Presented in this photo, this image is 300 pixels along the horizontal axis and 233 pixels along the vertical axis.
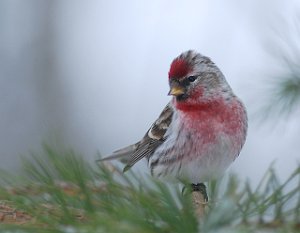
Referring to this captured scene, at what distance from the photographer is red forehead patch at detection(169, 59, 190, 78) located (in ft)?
8.49

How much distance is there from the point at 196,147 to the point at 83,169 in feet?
4.27

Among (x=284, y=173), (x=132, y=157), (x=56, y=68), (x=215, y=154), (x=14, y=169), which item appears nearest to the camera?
(x=14, y=169)

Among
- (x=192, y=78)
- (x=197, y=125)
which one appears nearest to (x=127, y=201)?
(x=197, y=125)

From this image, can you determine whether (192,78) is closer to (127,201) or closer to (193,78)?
(193,78)

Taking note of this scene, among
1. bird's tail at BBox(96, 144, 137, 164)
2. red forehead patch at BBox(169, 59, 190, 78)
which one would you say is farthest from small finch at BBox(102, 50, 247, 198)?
bird's tail at BBox(96, 144, 137, 164)

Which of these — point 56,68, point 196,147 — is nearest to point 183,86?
point 196,147

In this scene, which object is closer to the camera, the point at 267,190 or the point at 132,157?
the point at 267,190

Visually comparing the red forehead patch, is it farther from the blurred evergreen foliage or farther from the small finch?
the blurred evergreen foliage

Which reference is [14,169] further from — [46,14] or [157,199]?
Result: [46,14]

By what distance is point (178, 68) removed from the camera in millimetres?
2594

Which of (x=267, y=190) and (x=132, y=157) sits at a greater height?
(x=132, y=157)

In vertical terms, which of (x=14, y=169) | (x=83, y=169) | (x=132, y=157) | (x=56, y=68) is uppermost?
(x=56, y=68)

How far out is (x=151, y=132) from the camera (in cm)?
293

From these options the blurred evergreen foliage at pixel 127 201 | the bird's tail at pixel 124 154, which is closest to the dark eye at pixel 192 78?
the bird's tail at pixel 124 154
